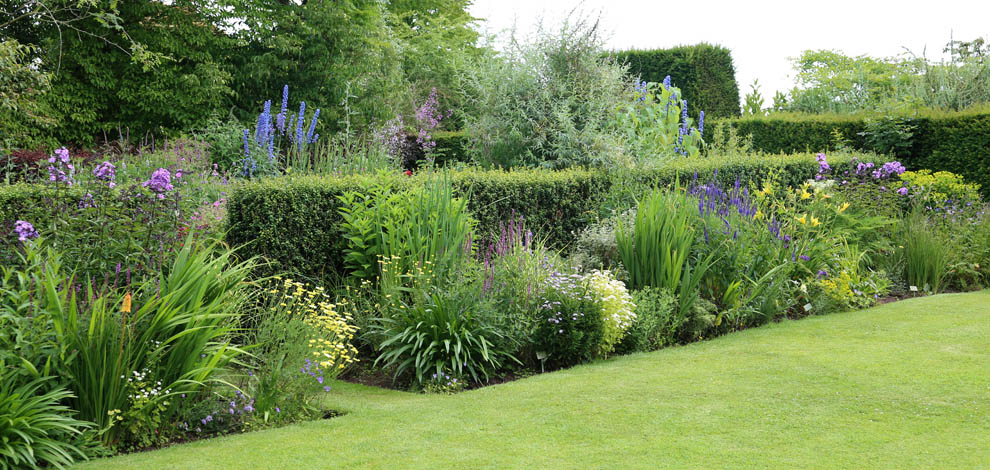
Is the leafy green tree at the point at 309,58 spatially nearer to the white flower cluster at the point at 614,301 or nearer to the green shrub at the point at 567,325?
the white flower cluster at the point at 614,301

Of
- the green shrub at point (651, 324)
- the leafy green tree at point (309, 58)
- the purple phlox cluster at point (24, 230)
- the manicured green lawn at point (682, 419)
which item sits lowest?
the manicured green lawn at point (682, 419)

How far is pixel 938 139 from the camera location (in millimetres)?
12711

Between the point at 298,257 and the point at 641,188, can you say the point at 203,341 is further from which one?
the point at 641,188

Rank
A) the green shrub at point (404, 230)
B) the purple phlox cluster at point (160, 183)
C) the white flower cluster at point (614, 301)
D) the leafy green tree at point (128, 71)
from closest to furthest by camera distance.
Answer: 1. the purple phlox cluster at point (160, 183)
2. the white flower cluster at point (614, 301)
3. the green shrub at point (404, 230)
4. the leafy green tree at point (128, 71)

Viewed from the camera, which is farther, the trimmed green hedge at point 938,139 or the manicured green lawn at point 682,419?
the trimmed green hedge at point 938,139

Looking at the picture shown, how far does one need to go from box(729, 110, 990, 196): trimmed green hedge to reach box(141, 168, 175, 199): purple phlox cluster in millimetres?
10971

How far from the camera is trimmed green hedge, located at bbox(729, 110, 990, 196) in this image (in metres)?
12.2

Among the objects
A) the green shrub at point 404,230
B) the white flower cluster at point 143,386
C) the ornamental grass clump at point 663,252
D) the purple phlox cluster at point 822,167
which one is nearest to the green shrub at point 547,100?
the purple phlox cluster at point 822,167

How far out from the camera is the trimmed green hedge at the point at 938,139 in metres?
12.2

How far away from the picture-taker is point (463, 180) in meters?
7.92

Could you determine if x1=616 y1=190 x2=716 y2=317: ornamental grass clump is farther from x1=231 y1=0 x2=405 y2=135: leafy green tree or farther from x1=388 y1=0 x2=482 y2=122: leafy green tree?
x1=388 y1=0 x2=482 y2=122: leafy green tree

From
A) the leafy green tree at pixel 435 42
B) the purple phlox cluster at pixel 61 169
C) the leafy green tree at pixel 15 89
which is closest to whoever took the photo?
the purple phlox cluster at pixel 61 169

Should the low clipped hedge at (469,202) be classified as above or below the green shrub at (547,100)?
below

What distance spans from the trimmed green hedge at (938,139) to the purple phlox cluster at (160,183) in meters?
11.0
